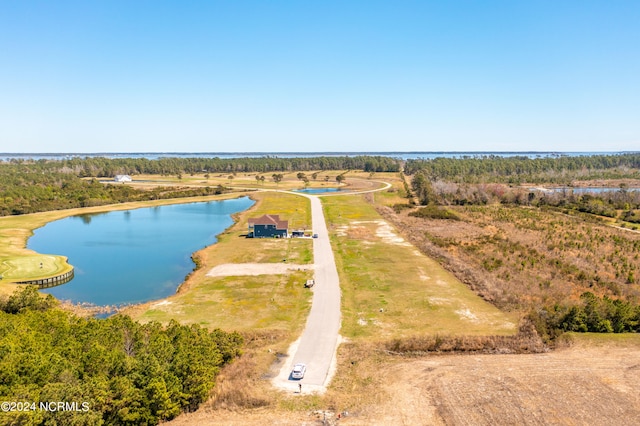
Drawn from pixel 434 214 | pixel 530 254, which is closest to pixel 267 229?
pixel 530 254

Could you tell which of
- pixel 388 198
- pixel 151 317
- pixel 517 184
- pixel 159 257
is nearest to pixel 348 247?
pixel 159 257

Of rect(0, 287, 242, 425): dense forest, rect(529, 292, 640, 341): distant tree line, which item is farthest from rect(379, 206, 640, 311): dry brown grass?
rect(0, 287, 242, 425): dense forest

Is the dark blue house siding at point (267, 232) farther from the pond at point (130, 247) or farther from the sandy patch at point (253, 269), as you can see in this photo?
the sandy patch at point (253, 269)

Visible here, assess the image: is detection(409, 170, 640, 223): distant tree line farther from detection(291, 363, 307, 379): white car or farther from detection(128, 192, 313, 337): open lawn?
detection(291, 363, 307, 379): white car

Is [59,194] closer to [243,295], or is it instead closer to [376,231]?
[376,231]

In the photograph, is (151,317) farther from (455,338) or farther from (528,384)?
(528,384)
